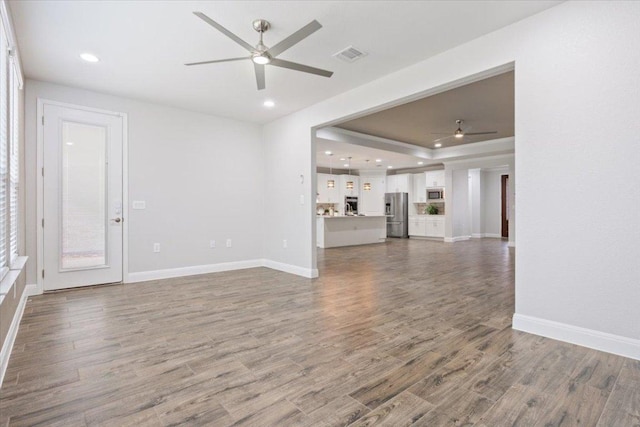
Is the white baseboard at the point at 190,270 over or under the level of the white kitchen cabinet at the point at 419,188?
under

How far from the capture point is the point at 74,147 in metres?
4.41

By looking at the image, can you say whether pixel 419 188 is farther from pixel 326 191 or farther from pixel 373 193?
pixel 326 191

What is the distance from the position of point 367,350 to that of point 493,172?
12238mm

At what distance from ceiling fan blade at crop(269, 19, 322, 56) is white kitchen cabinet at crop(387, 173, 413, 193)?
10078mm

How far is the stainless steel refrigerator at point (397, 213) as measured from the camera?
12117 mm

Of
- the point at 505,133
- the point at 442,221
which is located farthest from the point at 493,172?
the point at 505,133

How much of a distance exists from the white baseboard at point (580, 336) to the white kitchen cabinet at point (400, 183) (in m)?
9.64

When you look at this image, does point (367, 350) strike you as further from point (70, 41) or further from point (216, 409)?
point (70, 41)

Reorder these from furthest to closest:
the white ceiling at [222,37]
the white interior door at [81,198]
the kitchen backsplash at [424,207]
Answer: the kitchen backsplash at [424,207], the white interior door at [81,198], the white ceiling at [222,37]

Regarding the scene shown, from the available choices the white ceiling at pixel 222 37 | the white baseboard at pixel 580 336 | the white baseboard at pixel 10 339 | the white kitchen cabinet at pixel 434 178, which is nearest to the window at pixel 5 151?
the white ceiling at pixel 222 37

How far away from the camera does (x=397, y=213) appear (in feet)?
40.0

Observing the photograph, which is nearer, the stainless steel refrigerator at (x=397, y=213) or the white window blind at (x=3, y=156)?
the white window blind at (x=3, y=156)

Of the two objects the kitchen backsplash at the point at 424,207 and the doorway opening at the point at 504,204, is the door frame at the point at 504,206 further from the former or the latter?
the kitchen backsplash at the point at 424,207

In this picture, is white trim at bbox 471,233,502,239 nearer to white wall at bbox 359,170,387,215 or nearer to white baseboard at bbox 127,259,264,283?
white wall at bbox 359,170,387,215
